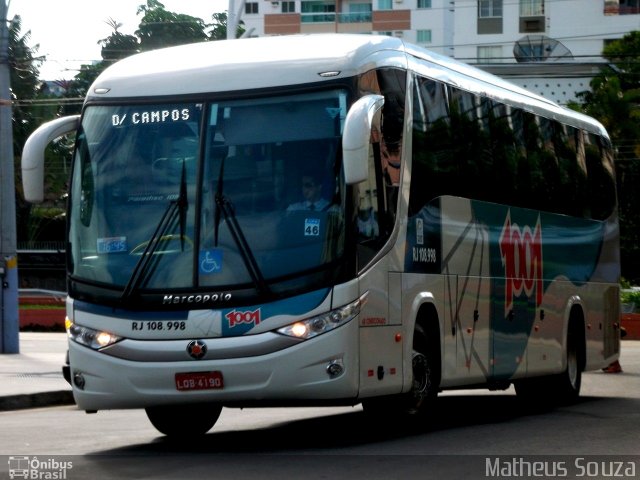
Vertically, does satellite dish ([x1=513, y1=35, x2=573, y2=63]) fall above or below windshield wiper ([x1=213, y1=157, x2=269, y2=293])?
above

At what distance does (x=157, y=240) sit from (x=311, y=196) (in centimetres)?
130

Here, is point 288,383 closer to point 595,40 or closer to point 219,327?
point 219,327

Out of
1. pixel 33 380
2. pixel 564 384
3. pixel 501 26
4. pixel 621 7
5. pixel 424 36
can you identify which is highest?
pixel 621 7

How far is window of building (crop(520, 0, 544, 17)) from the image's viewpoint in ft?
262

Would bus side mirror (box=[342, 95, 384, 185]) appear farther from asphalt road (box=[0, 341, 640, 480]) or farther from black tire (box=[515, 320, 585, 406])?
black tire (box=[515, 320, 585, 406])

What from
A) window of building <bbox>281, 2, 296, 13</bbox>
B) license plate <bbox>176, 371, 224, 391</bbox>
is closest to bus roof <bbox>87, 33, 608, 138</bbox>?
license plate <bbox>176, 371, 224, 391</bbox>

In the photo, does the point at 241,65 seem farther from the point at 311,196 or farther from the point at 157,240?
the point at 157,240

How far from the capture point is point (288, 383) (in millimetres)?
11062

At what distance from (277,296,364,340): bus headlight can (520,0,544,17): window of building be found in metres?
71.0

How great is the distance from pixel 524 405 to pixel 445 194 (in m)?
4.91

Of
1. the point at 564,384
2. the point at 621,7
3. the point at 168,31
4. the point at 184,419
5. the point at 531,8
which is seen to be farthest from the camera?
the point at 168,31

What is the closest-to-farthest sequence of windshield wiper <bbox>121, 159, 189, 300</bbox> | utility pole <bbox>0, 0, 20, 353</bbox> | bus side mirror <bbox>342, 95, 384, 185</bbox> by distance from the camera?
bus side mirror <bbox>342, 95, 384, 185</bbox>
windshield wiper <bbox>121, 159, 189, 300</bbox>
utility pole <bbox>0, 0, 20, 353</bbox>

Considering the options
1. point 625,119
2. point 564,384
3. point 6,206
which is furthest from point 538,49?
point 564,384

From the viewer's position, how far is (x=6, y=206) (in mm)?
26969
